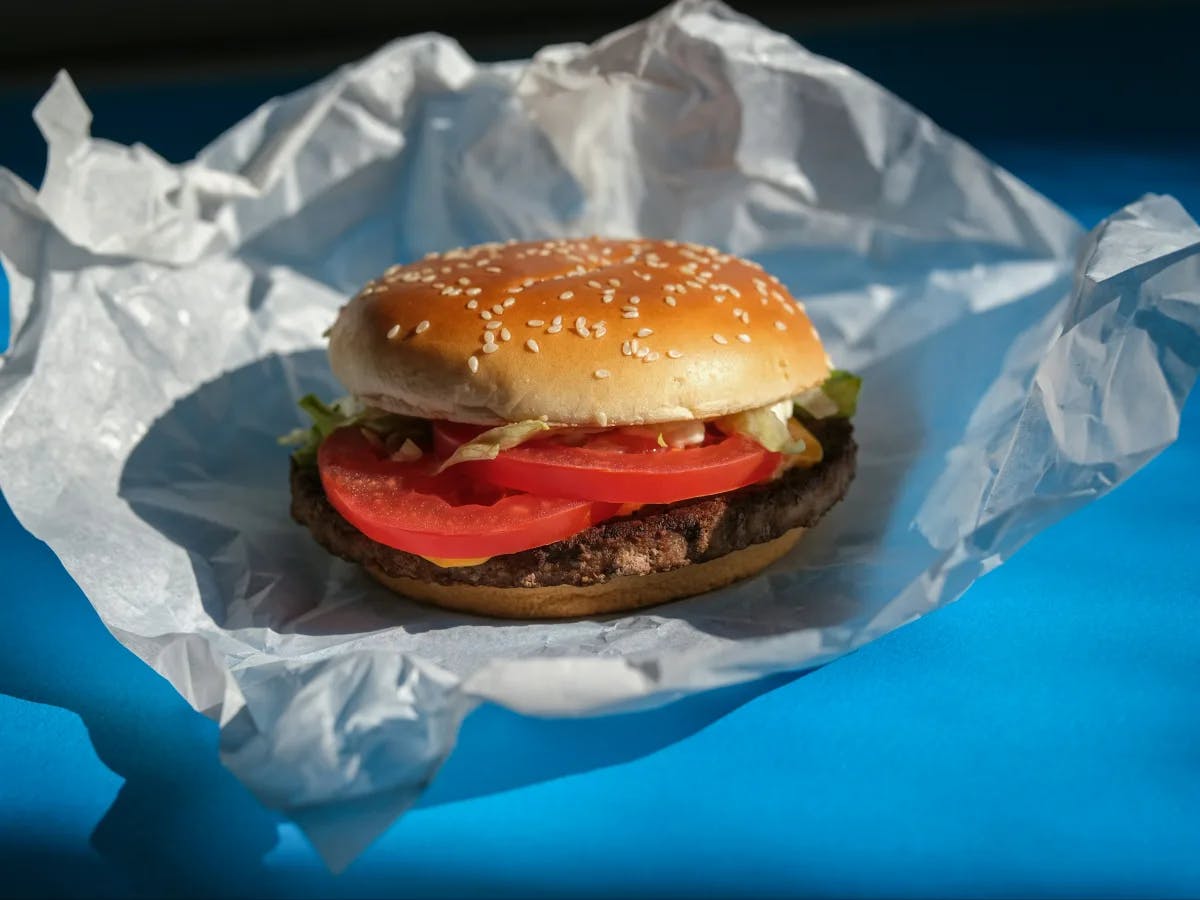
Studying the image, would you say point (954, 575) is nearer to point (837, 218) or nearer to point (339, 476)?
point (339, 476)

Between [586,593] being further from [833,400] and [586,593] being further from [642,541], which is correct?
[833,400]

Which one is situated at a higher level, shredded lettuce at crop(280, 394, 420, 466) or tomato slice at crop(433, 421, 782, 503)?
tomato slice at crop(433, 421, 782, 503)

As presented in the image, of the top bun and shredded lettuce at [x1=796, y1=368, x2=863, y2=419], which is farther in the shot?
shredded lettuce at [x1=796, y1=368, x2=863, y2=419]

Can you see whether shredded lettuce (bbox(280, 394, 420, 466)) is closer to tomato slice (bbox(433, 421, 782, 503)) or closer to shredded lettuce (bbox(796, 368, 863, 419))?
tomato slice (bbox(433, 421, 782, 503))

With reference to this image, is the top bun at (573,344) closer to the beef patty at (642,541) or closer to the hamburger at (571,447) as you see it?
the hamburger at (571,447)

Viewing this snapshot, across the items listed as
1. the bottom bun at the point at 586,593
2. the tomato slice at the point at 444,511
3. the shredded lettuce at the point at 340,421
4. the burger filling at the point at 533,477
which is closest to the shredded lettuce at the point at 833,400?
the burger filling at the point at 533,477

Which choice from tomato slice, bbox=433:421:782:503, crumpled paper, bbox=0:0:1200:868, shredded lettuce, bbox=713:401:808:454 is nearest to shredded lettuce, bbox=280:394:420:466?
crumpled paper, bbox=0:0:1200:868

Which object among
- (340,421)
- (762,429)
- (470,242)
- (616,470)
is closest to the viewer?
(616,470)

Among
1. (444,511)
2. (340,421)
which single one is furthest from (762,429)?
(340,421)
